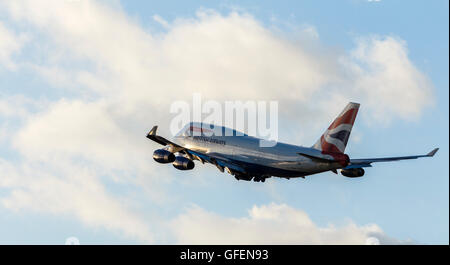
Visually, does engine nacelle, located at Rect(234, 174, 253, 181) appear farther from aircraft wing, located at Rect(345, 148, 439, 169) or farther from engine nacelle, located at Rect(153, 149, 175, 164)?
aircraft wing, located at Rect(345, 148, 439, 169)

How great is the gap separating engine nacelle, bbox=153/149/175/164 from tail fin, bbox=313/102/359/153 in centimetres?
Answer: 2065

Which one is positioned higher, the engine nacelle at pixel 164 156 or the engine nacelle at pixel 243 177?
the engine nacelle at pixel 164 156

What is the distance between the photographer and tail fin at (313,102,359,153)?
104m

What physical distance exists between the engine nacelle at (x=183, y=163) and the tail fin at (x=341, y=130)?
18.6m

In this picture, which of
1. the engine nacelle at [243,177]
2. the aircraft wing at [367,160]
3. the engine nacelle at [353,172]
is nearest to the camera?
the aircraft wing at [367,160]

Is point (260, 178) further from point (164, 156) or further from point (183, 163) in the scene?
point (164, 156)

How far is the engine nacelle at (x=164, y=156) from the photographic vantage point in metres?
111

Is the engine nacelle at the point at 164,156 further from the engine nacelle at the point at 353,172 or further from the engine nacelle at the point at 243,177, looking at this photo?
the engine nacelle at the point at 353,172

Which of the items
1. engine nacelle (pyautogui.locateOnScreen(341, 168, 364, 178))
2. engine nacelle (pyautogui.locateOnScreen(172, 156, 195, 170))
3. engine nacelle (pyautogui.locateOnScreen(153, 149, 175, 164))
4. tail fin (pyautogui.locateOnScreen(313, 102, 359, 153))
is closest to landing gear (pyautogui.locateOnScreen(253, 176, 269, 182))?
engine nacelle (pyautogui.locateOnScreen(172, 156, 195, 170))

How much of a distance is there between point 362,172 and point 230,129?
19.7 meters

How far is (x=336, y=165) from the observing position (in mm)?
104438

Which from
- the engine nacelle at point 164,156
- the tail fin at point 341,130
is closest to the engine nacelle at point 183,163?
the engine nacelle at point 164,156

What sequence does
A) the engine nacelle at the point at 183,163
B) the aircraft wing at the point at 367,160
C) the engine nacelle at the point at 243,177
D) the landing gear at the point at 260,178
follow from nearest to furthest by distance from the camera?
the aircraft wing at the point at 367,160
the engine nacelle at the point at 183,163
the landing gear at the point at 260,178
the engine nacelle at the point at 243,177
